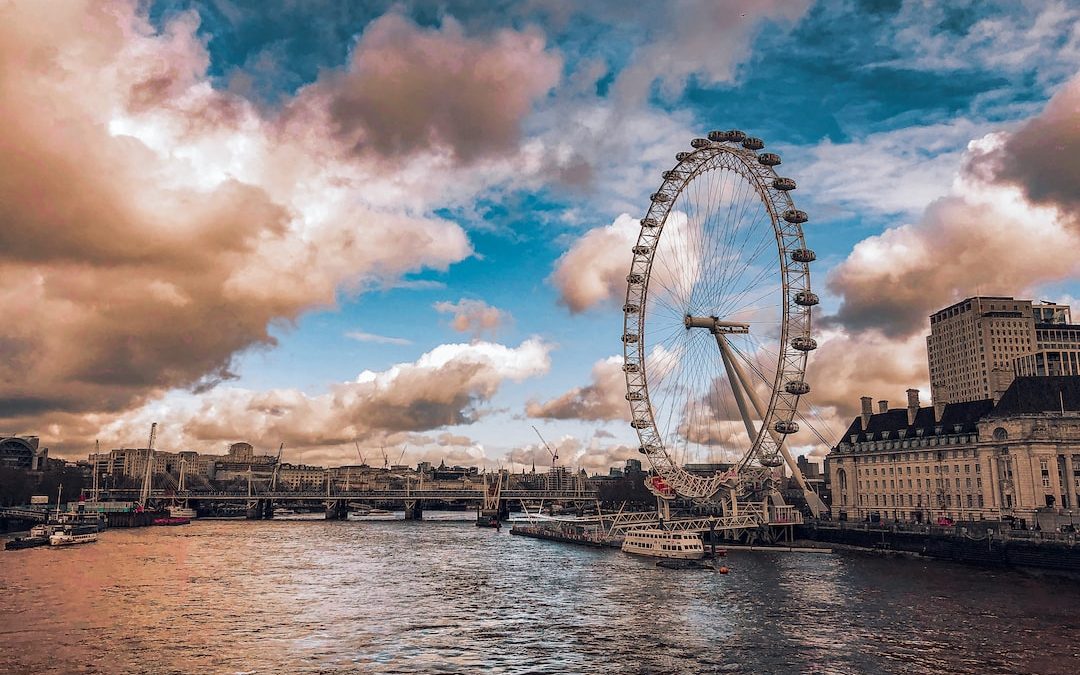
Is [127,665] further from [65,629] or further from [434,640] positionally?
[434,640]

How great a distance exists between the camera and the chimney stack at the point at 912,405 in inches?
5182

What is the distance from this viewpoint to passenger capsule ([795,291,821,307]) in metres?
98.9

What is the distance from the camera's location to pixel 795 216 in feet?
325

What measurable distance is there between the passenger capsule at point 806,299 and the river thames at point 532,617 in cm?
3030

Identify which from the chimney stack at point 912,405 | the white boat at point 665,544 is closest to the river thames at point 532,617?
the white boat at point 665,544

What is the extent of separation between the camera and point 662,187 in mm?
114125

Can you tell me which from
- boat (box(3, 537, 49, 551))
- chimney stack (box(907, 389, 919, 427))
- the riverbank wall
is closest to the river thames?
the riverbank wall

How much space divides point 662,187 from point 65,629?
87.1 metres

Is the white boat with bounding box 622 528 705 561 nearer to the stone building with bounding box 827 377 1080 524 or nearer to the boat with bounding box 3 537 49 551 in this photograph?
the stone building with bounding box 827 377 1080 524

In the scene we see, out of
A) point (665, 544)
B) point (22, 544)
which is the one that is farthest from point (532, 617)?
point (22, 544)

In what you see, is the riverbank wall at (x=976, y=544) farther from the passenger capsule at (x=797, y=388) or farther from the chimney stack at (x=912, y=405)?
the chimney stack at (x=912, y=405)

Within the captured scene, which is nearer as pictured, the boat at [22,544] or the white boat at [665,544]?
the white boat at [665,544]

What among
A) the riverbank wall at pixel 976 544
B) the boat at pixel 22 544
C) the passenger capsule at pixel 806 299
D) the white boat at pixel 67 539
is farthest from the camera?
the white boat at pixel 67 539

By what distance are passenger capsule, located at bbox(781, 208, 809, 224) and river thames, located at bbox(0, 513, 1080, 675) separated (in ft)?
132
